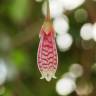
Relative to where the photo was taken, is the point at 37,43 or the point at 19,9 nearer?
the point at 19,9

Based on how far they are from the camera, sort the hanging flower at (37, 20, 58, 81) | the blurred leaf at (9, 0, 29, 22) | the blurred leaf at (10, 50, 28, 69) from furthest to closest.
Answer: the blurred leaf at (10, 50, 28, 69) → the blurred leaf at (9, 0, 29, 22) → the hanging flower at (37, 20, 58, 81)

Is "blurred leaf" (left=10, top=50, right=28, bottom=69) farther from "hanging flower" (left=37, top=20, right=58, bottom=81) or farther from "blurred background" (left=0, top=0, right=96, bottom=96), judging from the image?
"hanging flower" (left=37, top=20, right=58, bottom=81)

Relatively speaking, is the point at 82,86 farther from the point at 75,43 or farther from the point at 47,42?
the point at 47,42

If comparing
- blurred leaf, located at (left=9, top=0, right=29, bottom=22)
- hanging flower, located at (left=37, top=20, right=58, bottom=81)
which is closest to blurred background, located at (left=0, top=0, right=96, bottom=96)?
blurred leaf, located at (left=9, top=0, right=29, bottom=22)

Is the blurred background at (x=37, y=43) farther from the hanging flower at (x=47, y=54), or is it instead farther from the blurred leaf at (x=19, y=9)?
the hanging flower at (x=47, y=54)

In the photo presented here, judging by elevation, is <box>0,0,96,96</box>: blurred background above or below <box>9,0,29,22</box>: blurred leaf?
below

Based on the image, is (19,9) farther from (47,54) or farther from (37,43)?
(47,54)

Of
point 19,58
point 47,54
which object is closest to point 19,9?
point 19,58
